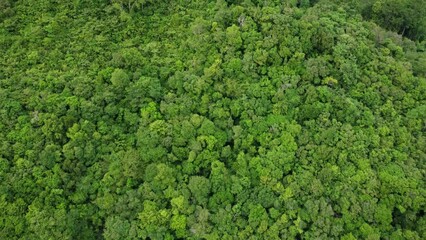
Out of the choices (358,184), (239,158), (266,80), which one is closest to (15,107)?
(239,158)

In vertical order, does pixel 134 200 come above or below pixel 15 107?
below

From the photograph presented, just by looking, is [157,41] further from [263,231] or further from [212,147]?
[263,231]

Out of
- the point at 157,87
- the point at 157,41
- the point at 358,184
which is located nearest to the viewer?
the point at 358,184

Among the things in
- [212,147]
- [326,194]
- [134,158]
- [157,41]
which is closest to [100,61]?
[157,41]

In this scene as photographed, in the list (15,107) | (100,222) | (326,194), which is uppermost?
(15,107)

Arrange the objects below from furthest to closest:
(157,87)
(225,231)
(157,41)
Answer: (157,41) → (157,87) → (225,231)

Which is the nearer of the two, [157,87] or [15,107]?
[15,107]
